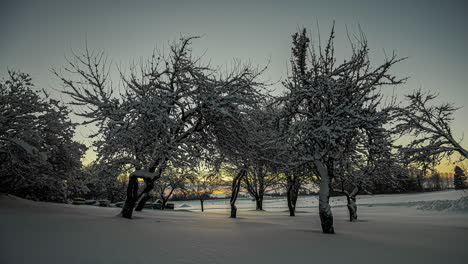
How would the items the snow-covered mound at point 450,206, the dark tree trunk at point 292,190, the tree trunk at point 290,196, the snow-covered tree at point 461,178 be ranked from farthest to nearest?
the snow-covered mound at point 450,206
the tree trunk at point 290,196
the dark tree trunk at point 292,190
the snow-covered tree at point 461,178

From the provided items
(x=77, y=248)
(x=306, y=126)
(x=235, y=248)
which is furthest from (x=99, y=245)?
(x=306, y=126)

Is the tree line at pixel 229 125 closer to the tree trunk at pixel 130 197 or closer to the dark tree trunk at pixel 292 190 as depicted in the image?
the tree trunk at pixel 130 197

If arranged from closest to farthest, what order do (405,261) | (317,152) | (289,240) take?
(405,261) < (289,240) < (317,152)

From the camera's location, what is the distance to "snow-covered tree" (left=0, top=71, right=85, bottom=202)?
11.3m

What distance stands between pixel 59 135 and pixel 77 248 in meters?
12.1

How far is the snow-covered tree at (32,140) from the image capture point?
1128 cm

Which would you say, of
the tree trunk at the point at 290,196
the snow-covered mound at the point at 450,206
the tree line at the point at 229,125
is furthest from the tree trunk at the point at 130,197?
the snow-covered mound at the point at 450,206

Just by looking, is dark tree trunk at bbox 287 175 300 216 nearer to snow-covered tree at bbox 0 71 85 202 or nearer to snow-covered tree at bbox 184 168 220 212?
snow-covered tree at bbox 184 168 220 212

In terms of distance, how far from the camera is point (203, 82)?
1002 centimetres

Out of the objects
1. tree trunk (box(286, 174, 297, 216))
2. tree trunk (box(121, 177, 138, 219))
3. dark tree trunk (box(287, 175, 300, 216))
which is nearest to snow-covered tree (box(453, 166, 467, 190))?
dark tree trunk (box(287, 175, 300, 216))

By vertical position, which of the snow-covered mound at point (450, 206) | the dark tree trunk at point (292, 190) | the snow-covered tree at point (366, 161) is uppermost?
the snow-covered tree at point (366, 161)

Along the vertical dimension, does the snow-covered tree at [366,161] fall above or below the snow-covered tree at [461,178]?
above

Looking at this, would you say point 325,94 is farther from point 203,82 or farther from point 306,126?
point 203,82

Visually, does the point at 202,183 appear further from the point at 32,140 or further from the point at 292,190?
the point at 32,140
